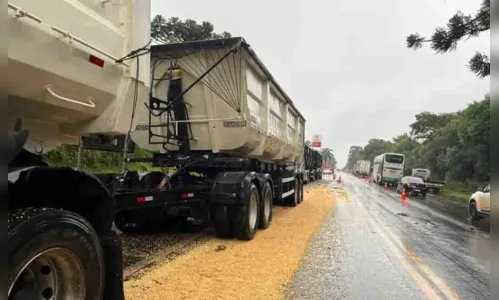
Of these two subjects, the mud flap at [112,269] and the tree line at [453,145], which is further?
the tree line at [453,145]

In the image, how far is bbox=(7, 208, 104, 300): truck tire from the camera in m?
2.07

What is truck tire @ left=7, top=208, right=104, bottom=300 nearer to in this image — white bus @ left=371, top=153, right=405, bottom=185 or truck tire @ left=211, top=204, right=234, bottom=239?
truck tire @ left=211, top=204, right=234, bottom=239

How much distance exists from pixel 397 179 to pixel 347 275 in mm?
36425

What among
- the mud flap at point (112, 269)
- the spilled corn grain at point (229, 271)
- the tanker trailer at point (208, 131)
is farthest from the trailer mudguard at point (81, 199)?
the tanker trailer at point (208, 131)

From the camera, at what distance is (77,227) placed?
2.46 meters

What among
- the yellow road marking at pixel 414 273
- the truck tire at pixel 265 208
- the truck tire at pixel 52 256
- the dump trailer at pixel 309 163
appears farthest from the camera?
the dump trailer at pixel 309 163

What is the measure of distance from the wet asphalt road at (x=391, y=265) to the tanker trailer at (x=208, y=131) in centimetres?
161

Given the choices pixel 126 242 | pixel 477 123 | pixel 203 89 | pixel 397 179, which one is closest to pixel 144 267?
pixel 126 242

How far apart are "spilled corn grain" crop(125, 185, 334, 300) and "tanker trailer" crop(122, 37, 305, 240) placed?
598mm

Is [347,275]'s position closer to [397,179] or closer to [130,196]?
[130,196]

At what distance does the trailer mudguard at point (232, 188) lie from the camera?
6801mm

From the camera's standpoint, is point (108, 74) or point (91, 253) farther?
point (108, 74)

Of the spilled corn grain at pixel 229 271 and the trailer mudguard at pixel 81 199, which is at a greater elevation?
the trailer mudguard at pixel 81 199

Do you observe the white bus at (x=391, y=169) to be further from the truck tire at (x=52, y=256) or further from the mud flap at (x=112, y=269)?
the truck tire at (x=52, y=256)
